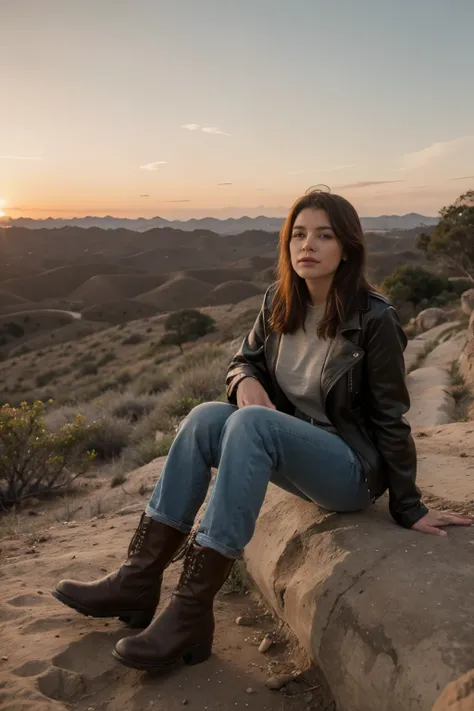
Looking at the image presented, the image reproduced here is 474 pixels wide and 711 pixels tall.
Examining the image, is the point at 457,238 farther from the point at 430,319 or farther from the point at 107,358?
the point at 107,358

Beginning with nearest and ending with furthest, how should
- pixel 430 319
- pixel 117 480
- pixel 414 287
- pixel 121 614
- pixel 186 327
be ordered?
pixel 121 614 < pixel 117 480 < pixel 430 319 < pixel 414 287 < pixel 186 327

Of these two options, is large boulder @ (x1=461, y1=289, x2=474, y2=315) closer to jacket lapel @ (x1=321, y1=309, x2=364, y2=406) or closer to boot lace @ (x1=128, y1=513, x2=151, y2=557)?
jacket lapel @ (x1=321, y1=309, x2=364, y2=406)

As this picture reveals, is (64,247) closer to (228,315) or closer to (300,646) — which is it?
(228,315)

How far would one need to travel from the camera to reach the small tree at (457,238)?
2700 cm

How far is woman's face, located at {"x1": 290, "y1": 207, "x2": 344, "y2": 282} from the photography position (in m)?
2.73

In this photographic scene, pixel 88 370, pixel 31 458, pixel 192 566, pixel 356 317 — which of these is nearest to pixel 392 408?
pixel 356 317

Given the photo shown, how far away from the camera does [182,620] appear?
2373mm

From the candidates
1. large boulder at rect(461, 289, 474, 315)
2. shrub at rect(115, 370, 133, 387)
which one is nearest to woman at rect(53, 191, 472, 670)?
large boulder at rect(461, 289, 474, 315)

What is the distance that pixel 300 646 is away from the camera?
2545 millimetres

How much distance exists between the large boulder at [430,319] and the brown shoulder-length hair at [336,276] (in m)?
16.3

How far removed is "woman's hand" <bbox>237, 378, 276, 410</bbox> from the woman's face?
0.54 m

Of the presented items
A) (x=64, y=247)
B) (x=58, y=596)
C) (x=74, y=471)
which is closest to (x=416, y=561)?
(x=58, y=596)

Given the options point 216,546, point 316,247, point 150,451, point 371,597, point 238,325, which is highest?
point 316,247

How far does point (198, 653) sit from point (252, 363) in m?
1.32
